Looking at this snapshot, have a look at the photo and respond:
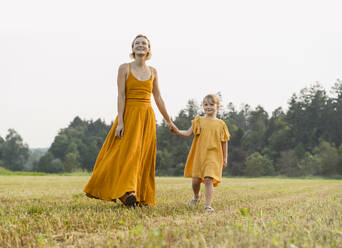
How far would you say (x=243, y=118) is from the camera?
266 ft

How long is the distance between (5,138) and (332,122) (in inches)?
2982

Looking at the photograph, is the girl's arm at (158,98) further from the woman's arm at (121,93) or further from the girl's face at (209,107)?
the girl's face at (209,107)

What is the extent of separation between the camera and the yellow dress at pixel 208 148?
5.40m

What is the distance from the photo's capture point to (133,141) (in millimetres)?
5352

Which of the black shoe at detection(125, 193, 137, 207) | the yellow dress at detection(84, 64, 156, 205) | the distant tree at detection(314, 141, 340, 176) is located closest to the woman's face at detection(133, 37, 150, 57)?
the yellow dress at detection(84, 64, 156, 205)

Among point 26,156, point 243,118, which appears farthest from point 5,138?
point 243,118

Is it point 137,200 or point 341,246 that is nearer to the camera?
point 341,246

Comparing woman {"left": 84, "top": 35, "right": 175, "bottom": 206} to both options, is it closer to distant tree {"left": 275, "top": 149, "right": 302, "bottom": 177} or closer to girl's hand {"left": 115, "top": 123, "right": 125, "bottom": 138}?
girl's hand {"left": 115, "top": 123, "right": 125, "bottom": 138}

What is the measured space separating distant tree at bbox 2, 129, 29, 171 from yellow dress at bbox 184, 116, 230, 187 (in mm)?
87446

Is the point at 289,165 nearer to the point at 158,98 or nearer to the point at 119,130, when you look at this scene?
the point at 158,98

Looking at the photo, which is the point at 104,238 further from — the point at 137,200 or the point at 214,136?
the point at 214,136

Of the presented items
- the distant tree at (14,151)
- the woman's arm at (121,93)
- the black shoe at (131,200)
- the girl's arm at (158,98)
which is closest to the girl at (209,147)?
the girl's arm at (158,98)

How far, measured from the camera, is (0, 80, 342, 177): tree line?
5203 cm

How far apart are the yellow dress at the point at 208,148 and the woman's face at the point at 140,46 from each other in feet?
4.46
